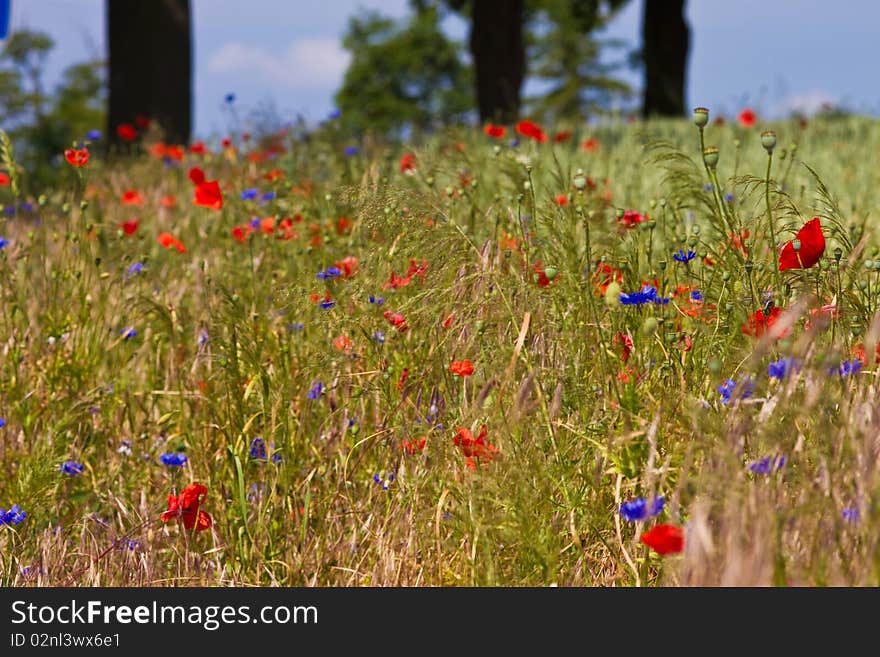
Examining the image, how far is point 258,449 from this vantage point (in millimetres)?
2732

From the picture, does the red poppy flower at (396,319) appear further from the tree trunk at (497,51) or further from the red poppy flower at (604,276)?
the tree trunk at (497,51)

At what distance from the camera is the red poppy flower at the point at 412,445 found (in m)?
A: 2.30

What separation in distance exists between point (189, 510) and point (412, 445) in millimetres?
520

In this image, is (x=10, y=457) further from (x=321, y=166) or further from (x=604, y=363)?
(x=321, y=166)

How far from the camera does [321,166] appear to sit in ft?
21.4

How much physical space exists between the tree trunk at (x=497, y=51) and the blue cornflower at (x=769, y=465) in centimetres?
1189

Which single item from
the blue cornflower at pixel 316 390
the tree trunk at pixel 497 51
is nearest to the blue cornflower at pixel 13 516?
the blue cornflower at pixel 316 390

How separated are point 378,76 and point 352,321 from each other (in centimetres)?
3901

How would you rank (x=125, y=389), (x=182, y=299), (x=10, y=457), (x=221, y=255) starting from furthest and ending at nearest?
(x=221, y=255), (x=182, y=299), (x=125, y=389), (x=10, y=457)

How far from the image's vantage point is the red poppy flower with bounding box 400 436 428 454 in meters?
2.30

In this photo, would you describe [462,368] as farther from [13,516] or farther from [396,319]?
[13,516]

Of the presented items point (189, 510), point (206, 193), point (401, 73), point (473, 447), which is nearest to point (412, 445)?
point (473, 447)

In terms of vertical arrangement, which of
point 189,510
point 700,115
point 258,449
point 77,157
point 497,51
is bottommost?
point 189,510
